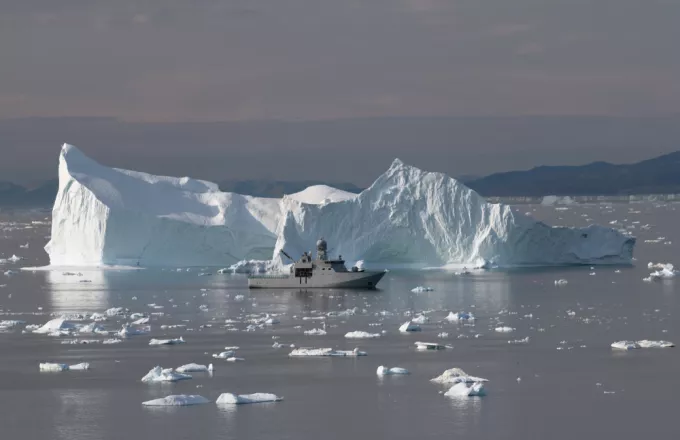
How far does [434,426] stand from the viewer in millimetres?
18219

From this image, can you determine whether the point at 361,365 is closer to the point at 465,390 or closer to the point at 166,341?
the point at 465,390

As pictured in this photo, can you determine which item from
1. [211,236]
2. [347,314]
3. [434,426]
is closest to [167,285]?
[211,236]

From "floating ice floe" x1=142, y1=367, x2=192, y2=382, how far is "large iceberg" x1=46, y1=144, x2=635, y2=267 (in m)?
23.6

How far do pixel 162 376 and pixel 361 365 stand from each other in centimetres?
404

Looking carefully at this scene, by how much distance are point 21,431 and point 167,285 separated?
1003 inches

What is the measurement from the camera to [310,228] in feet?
154

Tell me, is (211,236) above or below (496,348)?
above

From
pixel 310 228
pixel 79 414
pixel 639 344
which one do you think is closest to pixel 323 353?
pixel 639 344

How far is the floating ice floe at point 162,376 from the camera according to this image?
22.2 meters

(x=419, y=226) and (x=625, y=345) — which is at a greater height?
(x=419, y=226)

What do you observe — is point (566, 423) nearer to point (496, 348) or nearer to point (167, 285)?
point (496, 348)

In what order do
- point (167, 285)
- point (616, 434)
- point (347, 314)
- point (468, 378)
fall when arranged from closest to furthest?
point (616, 434) → point (468, 378) → point (347, 314) → point (167, 285)

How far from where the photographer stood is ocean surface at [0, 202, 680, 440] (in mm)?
18547

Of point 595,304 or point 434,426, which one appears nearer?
point 434,426
